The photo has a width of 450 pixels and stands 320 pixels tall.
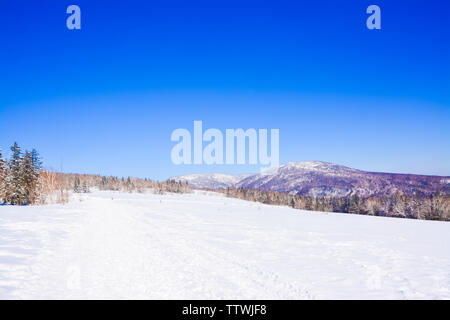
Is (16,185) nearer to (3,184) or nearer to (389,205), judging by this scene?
(3,184)

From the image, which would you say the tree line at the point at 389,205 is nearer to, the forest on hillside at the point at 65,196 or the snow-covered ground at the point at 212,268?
the forest on hillside at the point at 65,196

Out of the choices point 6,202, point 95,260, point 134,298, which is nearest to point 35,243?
point 95,260

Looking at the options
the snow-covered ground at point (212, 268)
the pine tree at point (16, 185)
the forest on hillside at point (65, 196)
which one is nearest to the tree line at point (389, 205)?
the forest on hillside at point (65, 196)

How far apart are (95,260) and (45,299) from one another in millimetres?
3061

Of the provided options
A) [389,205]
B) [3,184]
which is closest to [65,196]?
[3,184]

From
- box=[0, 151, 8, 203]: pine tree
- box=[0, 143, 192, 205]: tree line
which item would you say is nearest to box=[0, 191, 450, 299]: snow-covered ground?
Result: box=[0, 143, 192, 205]: tree line

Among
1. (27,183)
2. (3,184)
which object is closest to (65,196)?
(27,183)

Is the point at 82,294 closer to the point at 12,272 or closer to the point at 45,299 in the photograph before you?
the point at 45,299

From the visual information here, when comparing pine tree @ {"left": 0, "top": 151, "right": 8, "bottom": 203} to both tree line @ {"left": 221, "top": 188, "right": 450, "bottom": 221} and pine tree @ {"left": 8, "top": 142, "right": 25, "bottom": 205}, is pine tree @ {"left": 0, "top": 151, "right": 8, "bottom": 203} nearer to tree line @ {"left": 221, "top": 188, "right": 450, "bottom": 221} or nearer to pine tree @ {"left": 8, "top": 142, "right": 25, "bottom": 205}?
pine tree @ {"left": 8, "top": 142, "right": 25, "bottom": 205}

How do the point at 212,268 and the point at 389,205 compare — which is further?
the point at 389,205

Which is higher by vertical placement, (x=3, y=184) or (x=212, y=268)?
(x=3, y=184)

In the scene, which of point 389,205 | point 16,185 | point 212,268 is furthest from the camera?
point 389,205

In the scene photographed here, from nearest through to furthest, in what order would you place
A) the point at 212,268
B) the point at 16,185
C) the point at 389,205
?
the point at 212,268 < the point at 16,185 < the point at 389,205

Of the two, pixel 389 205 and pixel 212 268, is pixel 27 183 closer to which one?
pixel 212 268
